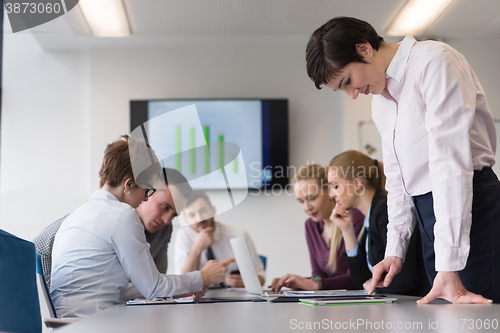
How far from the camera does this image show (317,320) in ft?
2.31

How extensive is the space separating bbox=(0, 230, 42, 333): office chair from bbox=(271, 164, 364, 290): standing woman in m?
1.05

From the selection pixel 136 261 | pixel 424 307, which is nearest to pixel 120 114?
pixel 136 261

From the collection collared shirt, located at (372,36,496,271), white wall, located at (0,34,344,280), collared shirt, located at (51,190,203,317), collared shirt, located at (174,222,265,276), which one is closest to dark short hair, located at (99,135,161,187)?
collared shirt, located at (51,190,203,317)

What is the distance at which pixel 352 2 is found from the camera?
3.10m

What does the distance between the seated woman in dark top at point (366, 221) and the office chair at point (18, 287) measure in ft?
3.61

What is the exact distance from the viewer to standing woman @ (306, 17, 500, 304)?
941mm

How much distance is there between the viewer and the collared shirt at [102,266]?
1379 millimetres

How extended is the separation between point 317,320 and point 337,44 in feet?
2.29

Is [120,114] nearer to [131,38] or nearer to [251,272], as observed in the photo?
[131,38]

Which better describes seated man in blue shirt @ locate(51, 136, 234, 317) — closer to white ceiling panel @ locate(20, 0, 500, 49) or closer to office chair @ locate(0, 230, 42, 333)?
office chair @ locate(0, 230, 42, 333)

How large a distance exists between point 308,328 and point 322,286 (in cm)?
146

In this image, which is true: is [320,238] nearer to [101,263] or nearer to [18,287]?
[101,263]

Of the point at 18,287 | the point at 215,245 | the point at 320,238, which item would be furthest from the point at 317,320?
the point at 215,245
